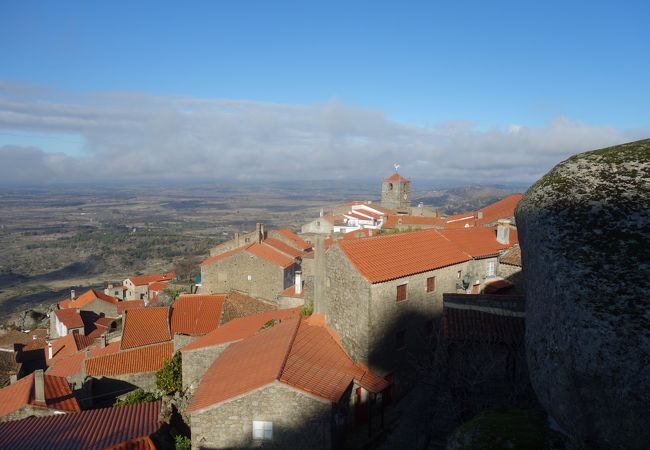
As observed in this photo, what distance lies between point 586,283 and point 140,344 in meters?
27.8

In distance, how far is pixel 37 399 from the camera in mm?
19859

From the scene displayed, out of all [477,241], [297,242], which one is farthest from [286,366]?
[297,242]

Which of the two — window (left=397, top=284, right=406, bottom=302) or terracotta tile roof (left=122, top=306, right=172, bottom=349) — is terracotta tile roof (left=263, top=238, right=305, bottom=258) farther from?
window (left=397, top=284, right=406, bottom=302)

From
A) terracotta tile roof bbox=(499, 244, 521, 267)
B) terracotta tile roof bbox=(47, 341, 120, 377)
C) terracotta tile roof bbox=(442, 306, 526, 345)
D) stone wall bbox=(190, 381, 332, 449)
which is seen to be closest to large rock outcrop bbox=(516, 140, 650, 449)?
terracotta tile roof bbox=(442, 306, 526, 345)

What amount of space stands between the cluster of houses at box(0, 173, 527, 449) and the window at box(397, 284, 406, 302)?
43 millimetres

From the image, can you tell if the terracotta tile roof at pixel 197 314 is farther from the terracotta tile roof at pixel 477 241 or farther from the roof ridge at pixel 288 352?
the terracotta tile roof at pixel 477 241

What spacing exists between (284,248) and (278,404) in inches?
1203

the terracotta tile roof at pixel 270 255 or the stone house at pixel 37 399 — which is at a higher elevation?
the terracotta tile roof at pixel 270 255

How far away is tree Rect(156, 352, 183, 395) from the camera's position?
22.1 meters

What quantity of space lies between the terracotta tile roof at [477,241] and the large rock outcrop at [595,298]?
16.3 metres

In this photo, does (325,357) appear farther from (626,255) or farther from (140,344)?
(140,344)

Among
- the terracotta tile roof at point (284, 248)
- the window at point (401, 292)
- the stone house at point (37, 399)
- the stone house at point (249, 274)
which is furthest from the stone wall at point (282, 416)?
the terracotta tile roof at point (284, 248)

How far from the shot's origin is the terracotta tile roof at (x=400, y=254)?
18.0 meters

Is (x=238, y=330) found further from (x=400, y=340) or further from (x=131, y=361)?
(x=400, y=340)
